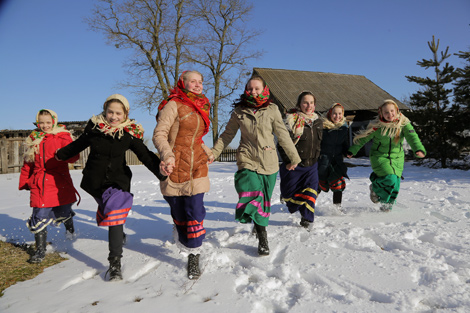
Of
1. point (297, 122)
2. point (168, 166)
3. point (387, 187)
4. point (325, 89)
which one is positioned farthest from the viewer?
point (325, 89)

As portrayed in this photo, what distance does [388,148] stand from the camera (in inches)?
196

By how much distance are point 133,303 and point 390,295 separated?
1.99 m

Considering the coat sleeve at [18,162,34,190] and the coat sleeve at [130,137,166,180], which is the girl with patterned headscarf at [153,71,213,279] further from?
the coat sleeve at [18,162,34,190]

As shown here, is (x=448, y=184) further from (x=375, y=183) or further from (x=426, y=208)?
(x=375, y=183)

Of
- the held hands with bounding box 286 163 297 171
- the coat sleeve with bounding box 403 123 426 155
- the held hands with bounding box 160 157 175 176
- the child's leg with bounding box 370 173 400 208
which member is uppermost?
the coat sleeve with bounding box 403 123 426 155

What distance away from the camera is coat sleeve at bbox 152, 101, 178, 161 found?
2955 millimetres

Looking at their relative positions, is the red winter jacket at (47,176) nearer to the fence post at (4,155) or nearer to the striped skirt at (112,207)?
the striped skirt at (112,207)

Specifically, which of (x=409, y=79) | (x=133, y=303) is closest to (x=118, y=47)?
(x=409, y=79)

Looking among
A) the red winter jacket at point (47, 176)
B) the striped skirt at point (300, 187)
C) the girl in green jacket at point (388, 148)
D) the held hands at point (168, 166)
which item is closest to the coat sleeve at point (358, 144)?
the girl in green jacket at point (388, 148)

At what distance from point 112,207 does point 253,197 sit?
147 cm

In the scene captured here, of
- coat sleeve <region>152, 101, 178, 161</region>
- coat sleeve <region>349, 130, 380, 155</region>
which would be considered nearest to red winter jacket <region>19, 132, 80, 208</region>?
coat sleeve <region>152, 101, 178, 161</region>

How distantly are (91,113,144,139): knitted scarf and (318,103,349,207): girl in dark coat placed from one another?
299 centimetres

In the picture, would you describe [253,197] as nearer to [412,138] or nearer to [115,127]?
[115,127]

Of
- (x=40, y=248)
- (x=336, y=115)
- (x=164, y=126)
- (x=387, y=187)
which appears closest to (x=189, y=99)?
(x=164, y=126)
